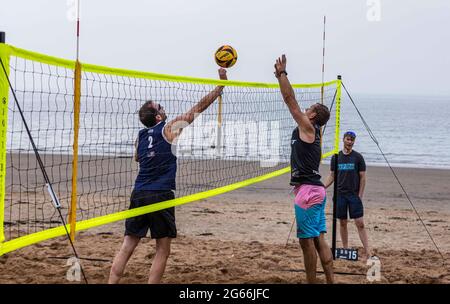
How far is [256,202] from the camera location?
39.9 ft

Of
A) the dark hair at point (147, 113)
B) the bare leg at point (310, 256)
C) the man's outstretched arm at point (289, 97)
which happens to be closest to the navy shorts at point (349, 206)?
→ the bare leg at point (310, 256)

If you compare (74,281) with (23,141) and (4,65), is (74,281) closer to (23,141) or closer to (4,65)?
(4,65)

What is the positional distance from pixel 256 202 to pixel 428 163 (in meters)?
15.5

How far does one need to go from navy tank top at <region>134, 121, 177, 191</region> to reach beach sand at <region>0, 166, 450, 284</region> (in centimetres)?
137

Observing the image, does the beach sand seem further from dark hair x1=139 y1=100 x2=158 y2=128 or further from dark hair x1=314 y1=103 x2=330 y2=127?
dark hair x1=139 y1=100 x2=158 y2=128

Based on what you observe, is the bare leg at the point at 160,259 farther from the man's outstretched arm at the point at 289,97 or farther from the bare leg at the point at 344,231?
the bare leg at the point at 344,231

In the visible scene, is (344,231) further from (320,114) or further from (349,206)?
(320,114)

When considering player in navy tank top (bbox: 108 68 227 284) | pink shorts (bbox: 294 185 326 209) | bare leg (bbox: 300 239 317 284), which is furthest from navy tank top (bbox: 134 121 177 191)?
bare leg (bbox: 300 239 317 284)

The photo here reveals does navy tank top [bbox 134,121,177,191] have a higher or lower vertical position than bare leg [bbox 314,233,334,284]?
higher

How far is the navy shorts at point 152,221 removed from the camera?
17.6 feet

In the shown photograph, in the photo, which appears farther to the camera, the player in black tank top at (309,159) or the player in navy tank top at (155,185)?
the player in black tank top at (309,159)

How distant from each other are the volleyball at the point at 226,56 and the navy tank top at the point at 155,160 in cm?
153

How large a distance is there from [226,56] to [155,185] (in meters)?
1.85

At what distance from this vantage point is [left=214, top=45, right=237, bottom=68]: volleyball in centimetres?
671
